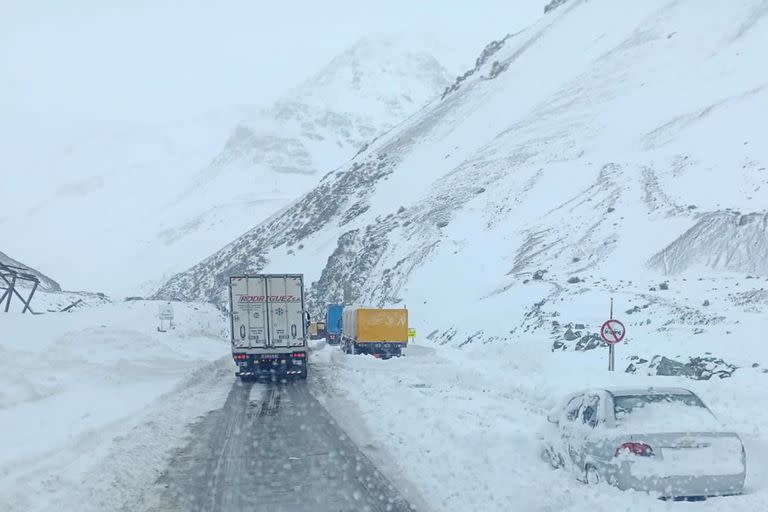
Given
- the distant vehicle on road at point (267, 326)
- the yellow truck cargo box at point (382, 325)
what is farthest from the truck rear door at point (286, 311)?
the yellow truck cargo box at point (382, 325)

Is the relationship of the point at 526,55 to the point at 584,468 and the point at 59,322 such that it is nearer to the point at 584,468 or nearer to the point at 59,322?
the point at 59,322

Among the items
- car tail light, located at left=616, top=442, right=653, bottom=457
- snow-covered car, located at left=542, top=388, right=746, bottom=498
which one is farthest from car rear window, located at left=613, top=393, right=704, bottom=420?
car tail light, located at left=616, top=442, right=653, bottom=457

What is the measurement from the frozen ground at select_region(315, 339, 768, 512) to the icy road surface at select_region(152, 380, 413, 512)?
546 mm

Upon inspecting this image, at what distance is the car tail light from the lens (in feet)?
26.6

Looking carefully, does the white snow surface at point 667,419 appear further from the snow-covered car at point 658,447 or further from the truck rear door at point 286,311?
the truck rear door at point 286,311

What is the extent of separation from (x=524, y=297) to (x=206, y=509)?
26210 mm

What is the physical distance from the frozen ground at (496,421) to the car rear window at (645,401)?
1005 mm

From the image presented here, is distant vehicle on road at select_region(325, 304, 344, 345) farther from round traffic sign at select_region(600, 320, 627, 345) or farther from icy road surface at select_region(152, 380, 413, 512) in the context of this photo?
icy road surface at select_region(152, 380, 413, 512)

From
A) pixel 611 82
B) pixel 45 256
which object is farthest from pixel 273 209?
pixel 611 82

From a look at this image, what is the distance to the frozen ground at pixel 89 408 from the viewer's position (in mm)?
9562

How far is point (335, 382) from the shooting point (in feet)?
76.1

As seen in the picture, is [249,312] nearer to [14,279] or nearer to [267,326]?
[267,326]

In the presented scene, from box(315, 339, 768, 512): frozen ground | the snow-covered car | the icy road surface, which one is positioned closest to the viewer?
the snow-covered car

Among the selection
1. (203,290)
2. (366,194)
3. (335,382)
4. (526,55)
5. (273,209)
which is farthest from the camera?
(273,209)
